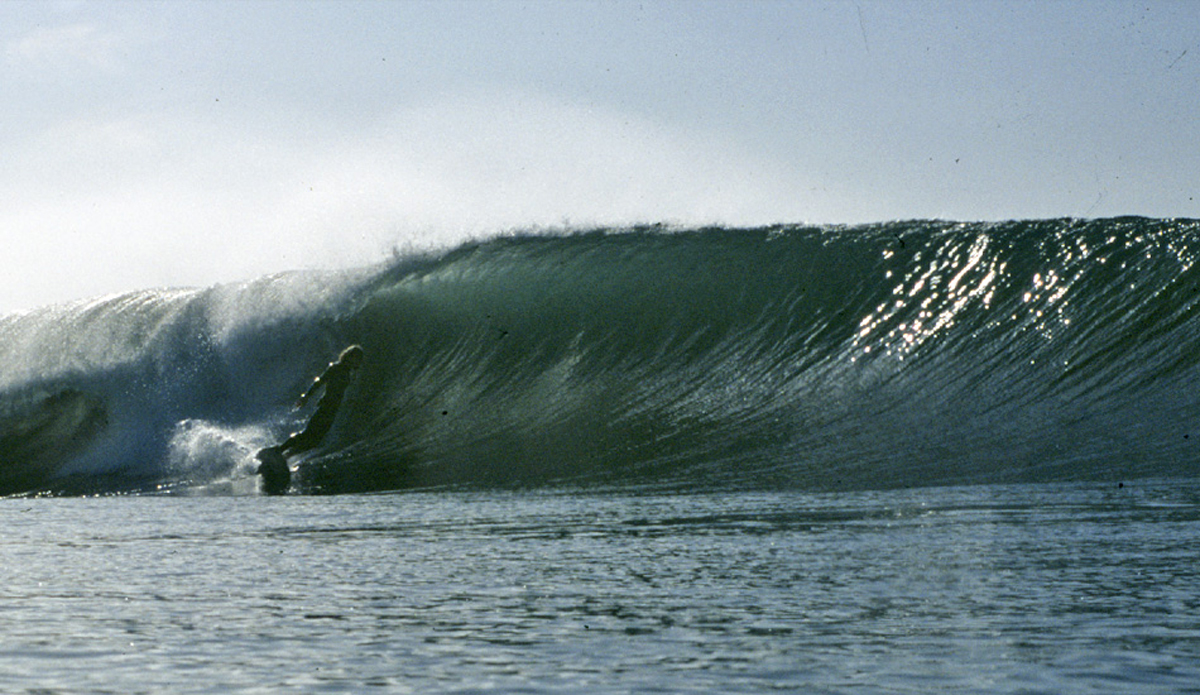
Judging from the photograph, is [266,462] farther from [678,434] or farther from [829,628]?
[829,628]

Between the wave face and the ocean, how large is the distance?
6 centimetres

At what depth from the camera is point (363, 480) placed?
534 inches

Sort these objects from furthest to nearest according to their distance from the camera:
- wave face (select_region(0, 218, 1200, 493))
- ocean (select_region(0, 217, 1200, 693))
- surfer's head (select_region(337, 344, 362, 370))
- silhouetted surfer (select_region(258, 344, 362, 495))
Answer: surfer's head (select_region(337, 344, 362, 370)) → silhouetted surfer (select_region(258, 344, 362, 495)) → wave face (select_region(0, 218, 1200, 493)) → ocean (select_region(0, 217, 1200, 693))

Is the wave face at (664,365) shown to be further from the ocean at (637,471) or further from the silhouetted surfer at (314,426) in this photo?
the silhouetted surfer at (314,426)

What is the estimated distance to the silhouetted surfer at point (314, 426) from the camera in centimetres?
1439

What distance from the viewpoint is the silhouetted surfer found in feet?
47.2

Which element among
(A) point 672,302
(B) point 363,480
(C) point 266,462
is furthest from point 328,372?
(A) point 672,302

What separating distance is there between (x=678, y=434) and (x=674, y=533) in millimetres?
5420

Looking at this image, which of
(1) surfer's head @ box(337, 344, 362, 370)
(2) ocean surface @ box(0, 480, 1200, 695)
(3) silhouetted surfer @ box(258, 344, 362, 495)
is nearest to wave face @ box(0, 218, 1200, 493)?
(3) silhouetted surfer @ box(258, 344, 362, 495)

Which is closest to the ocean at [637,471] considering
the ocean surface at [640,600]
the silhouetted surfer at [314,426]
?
the ocean surface at [640,600]

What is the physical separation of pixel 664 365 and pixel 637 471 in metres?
3.77

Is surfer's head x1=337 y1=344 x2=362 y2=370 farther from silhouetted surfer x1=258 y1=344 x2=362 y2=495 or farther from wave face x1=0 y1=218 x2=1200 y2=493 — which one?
wave face x1=0 y1=218 x2=1200 y2=493

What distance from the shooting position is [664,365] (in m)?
15.9

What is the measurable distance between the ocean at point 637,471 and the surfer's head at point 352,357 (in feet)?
1.30
